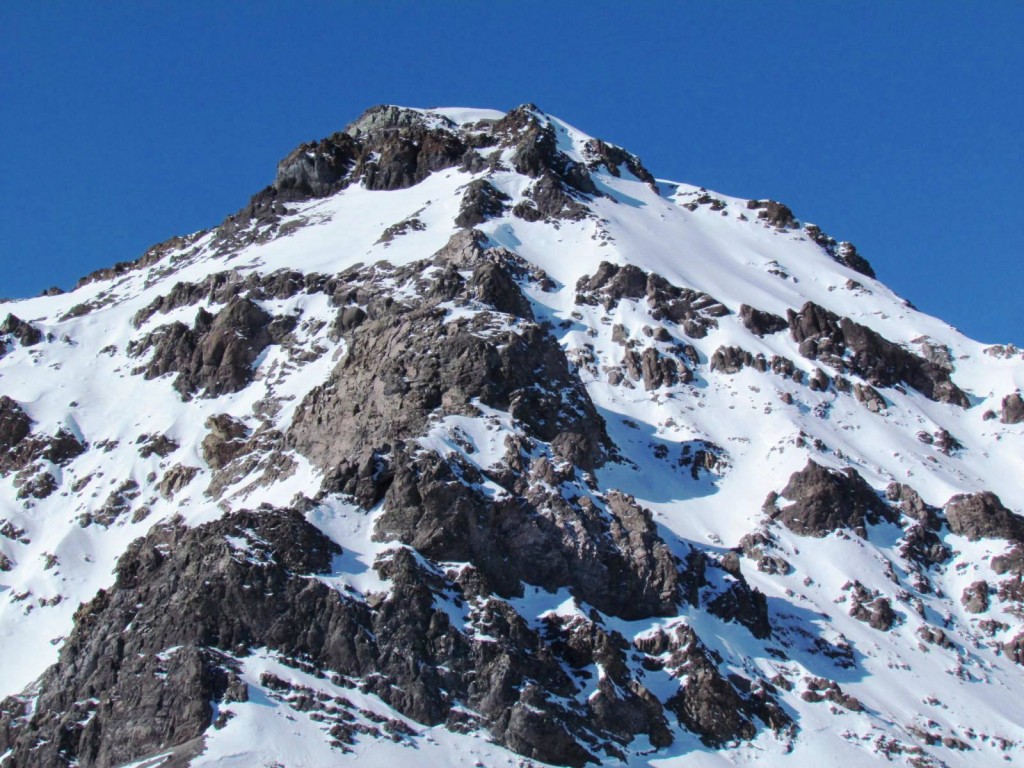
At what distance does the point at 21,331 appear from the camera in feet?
446

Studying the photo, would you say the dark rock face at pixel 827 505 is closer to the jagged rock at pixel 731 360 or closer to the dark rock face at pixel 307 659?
the jagged rock at pixel 731 360

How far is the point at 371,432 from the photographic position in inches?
3610

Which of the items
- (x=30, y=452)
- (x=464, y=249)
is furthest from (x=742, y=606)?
(x=30, y=452)

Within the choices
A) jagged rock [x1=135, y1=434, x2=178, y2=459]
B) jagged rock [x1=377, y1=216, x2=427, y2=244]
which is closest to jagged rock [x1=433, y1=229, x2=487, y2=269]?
jagged rock [x1=377, y1=216, x2=427, y2=244]

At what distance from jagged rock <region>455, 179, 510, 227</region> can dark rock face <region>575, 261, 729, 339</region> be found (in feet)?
59.0

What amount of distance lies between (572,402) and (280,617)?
35.7 meters

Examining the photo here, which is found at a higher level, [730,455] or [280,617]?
[730,455]

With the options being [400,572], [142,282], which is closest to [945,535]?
[400,572]

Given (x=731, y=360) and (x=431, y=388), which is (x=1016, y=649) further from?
(x=431, y=388)

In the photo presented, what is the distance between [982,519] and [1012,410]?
74.6 ft

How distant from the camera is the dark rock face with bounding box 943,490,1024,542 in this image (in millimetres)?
105438

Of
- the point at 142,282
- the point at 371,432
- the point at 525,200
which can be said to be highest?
the point at 525,200

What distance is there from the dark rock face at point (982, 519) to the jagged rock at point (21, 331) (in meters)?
89.7

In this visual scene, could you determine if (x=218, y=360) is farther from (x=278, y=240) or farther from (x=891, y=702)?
(x=891, y=702)
